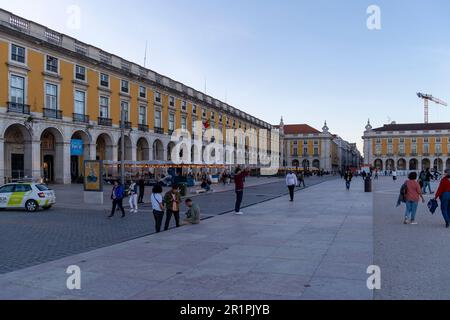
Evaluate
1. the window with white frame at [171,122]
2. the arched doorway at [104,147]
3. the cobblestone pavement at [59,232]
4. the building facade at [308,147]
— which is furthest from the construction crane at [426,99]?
the cobblestone pavement at [59,232]

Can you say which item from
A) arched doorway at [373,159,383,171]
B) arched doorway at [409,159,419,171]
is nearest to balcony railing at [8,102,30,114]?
arched doorway at [373,159,383,171]

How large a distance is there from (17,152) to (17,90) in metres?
5.74

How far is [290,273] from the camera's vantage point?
6.75 metres

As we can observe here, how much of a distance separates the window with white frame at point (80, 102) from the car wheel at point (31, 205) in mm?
23177

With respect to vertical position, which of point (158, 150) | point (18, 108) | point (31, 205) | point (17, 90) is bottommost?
point (31, 205)

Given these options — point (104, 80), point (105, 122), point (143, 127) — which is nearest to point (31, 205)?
point (105, 122)

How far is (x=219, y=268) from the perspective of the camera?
715 centimetres

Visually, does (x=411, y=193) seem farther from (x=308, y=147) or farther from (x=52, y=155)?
(x=308, y=147)

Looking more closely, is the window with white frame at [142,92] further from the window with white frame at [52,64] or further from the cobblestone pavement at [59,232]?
the cobblestone pavement at [59,232]

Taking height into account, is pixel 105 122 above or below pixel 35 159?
above

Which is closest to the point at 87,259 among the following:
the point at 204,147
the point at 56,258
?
the point at 56,258

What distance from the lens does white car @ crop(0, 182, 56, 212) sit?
1739cm
